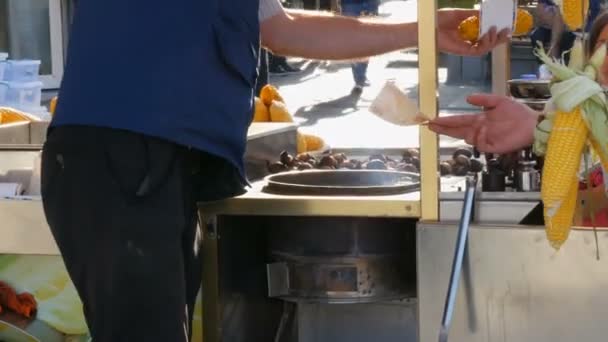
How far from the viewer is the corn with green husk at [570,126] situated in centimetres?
198

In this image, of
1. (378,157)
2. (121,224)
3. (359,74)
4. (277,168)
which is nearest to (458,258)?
(121,224)

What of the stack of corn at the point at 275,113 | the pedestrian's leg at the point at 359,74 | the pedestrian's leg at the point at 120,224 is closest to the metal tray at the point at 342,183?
the pedestrian's leg at the point at 120,224

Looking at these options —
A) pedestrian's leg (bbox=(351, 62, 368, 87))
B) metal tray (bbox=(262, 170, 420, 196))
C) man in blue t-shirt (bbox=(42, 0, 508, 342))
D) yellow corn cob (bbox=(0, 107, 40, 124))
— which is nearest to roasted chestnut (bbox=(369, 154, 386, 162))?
metal tray (bbox=(262, 170, 420, 196))

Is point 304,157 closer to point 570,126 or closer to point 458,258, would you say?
point 458,258

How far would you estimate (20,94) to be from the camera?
7.53 m

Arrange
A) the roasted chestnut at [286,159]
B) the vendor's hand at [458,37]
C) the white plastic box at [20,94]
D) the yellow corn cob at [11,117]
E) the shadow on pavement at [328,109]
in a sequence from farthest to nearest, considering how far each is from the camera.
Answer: the shadow on pavement at [328,109] → the white plastic box at [20,94] → the yellow corn cob at [11,117] → the roasted chestnut at [286,159] → the vendor's hand at [458,37]

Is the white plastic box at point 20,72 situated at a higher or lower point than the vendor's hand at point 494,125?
higher

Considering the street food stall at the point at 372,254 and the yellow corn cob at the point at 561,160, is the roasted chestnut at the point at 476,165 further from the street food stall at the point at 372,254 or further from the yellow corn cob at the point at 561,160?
the yellow corn cob at the point at 561,160

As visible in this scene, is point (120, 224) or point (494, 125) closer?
point (120, 224)

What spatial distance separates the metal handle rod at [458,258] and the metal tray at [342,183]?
1.04ft

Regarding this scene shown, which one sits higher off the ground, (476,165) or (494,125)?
(494,125)

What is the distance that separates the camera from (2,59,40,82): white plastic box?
776cm

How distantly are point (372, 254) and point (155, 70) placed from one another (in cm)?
79

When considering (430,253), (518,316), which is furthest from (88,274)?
(518,316)
